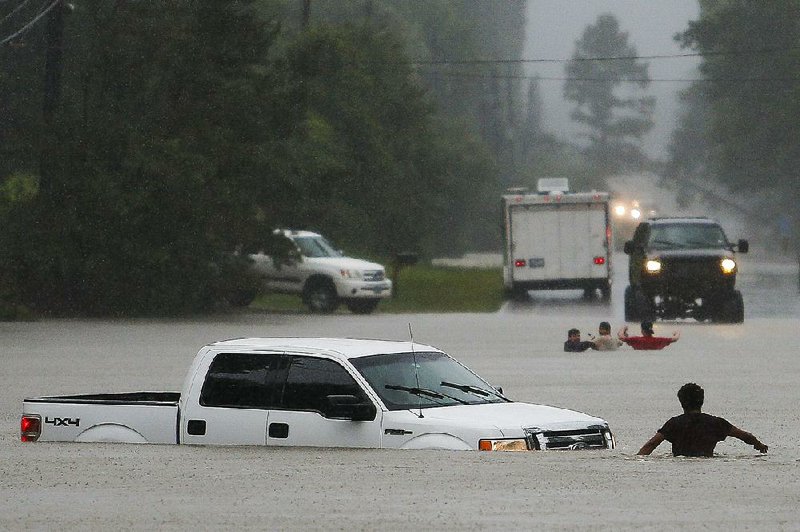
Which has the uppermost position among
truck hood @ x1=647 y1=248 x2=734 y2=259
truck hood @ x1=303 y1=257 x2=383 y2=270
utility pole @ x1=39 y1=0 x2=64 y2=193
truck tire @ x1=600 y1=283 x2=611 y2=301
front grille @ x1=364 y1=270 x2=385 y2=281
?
utility pole @ x1=39 y1=0 x2=64 y2=193

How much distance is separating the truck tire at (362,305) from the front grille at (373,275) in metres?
0.52

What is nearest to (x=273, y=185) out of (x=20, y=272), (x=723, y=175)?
(x=20, y=272)

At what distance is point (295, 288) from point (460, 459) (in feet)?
106

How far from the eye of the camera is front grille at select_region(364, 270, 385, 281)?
44219 mm

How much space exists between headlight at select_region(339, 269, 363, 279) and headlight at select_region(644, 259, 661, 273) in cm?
844

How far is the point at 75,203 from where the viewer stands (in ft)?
134

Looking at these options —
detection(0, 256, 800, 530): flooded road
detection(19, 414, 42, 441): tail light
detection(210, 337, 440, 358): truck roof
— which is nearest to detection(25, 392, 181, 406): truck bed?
detection(19, 414, 42, 441): tail light

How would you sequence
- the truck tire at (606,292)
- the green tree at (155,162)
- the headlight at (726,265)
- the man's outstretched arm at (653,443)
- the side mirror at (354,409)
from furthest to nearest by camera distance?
1. the truck tire at (606,292)
2. the green tree at (155,162)
3. the headlight at (726,265)
4. the side mirror at (354,409)
5. the man's outstretched arm at (653,443)

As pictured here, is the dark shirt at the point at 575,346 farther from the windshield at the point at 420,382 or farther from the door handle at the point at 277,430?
the door handle at the point at 277,430

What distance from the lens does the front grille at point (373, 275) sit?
145 feet

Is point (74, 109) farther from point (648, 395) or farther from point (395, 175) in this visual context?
point (395, 175)

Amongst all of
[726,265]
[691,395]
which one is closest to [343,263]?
[726,265]

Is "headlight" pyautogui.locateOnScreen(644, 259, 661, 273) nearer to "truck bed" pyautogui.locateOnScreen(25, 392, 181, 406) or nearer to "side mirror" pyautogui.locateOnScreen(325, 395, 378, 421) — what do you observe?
"truck bed" pyautogui.locateOnScreen(25, 392, 181, 406)

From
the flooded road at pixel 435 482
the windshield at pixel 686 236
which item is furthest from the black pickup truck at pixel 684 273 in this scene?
the flooded road at pixel 435 482
